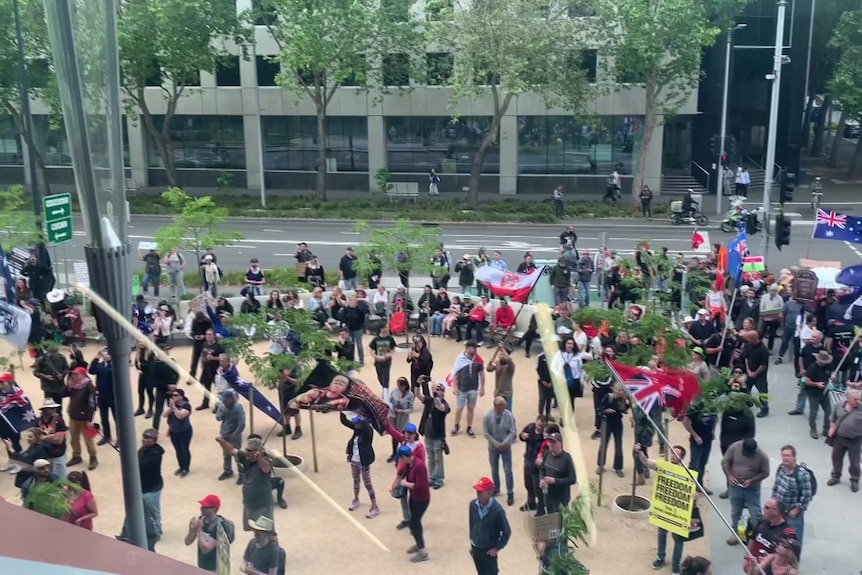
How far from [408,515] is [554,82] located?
2593 cm

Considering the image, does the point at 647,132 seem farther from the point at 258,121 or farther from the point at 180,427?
the point at 180,427

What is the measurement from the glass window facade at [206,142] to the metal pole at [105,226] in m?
38.3

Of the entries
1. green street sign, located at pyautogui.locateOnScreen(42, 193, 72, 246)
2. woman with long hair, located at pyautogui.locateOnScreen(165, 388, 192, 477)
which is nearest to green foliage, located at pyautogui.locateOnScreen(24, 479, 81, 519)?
woman with long hair, located at pyautogui.locateOnScreen(165, 388, 192, 477)

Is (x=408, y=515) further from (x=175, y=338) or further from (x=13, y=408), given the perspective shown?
(x=175, y=338)

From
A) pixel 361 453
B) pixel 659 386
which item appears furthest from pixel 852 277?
pixel 361 453

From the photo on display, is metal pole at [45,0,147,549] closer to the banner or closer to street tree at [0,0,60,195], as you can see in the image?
the banner

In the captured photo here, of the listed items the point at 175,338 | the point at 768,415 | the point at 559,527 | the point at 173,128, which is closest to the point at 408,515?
the point at 559,527

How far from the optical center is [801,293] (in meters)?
16.8

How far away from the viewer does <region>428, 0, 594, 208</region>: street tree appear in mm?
32500

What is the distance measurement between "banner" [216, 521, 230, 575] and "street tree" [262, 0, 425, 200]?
90.6ft

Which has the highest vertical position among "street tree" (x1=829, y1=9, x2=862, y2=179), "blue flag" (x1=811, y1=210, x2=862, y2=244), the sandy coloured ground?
"street tree" (x1=829, y1=9, x2=862, y2=179)

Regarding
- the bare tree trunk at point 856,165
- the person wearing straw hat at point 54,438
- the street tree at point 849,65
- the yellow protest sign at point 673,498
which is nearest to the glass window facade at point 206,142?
the street tree at point 849,65

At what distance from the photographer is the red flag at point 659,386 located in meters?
11.1

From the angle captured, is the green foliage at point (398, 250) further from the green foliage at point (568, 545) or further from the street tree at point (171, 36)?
the street tree at point (171, 36)
